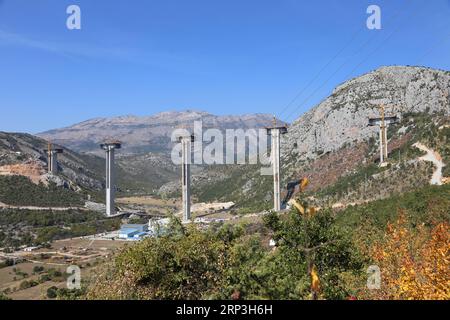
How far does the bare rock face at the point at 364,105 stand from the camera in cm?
8500

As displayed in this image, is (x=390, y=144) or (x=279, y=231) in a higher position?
(x=390, y=144)

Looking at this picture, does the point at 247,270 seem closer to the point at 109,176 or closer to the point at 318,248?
the point at 318,248

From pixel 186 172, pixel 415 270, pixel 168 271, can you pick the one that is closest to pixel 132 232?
pixel 186 172

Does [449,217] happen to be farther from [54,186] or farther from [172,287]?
[54,186]

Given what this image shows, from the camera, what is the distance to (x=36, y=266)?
58000 mm

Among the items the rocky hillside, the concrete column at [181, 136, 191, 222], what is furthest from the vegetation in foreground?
the rocky hillside

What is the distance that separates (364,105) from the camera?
9312cm

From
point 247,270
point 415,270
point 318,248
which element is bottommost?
point 318,248

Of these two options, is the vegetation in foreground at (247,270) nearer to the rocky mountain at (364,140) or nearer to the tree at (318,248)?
the tree at (318,248)

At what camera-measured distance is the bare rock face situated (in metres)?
85.0

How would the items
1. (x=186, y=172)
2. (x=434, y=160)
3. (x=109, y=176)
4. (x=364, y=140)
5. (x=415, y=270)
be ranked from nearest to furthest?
(x=415, y=270) → (x=434, y=160) → (x=186, y=172) → (x=364, y=140) → (x=109, y=176)
